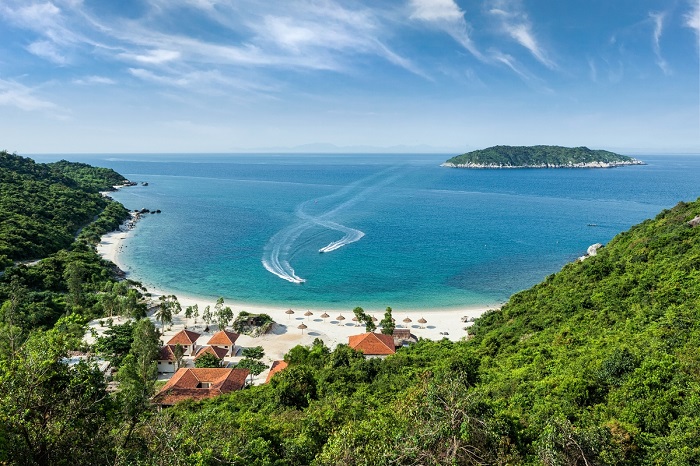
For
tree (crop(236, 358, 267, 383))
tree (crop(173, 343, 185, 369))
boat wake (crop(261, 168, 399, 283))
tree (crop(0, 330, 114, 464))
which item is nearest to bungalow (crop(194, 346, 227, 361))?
tree (crop(173, 343, 185, 369))

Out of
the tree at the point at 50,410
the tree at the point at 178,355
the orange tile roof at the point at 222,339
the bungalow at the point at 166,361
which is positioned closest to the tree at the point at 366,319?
the orange tile roof at the point at 222,339

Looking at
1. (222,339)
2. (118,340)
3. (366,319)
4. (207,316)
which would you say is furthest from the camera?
(207,316)

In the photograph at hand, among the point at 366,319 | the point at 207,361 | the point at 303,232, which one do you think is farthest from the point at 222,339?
the point at 303,232

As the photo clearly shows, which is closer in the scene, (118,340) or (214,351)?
(118,340)

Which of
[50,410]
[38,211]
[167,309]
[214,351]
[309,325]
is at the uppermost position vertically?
[50,410]

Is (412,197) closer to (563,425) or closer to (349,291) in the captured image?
(349,291)

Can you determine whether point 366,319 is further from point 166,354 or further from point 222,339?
point 166,354

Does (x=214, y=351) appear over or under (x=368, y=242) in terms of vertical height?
under

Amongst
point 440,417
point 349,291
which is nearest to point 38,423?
point 440,417
